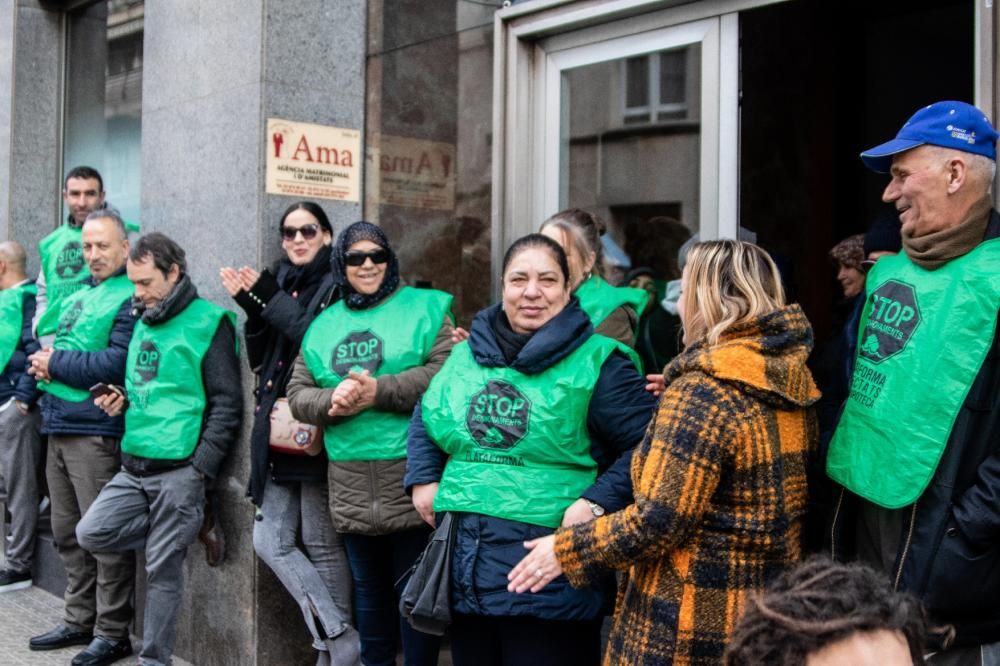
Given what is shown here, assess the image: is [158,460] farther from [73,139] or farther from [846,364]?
[73,139]

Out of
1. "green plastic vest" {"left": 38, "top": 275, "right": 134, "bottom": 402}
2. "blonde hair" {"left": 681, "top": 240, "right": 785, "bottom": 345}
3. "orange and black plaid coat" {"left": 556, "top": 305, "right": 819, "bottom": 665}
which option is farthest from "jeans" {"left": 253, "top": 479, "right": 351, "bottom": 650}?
"blonde hair" {"left": 681, "top": 240, "right": 785, "bottom": 345}

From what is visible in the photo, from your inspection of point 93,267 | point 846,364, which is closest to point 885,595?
point 846,364

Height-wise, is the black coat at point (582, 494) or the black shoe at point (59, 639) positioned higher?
the black coat at point (582, 494)

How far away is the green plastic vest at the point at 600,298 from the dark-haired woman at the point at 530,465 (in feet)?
2.32

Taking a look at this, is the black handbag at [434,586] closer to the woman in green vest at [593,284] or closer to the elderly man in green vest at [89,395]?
the woman in green vest at [593,284]

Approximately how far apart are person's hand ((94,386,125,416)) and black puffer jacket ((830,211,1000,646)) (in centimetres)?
380

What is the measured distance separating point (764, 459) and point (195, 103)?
420 centimetres

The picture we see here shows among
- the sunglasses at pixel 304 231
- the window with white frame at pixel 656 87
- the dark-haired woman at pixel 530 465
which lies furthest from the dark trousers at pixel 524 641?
the window with white frame at pixel 656 87

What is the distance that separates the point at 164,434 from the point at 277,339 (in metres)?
0.69

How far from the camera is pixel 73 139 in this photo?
8.77m

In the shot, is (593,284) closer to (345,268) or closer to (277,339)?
(345,268)

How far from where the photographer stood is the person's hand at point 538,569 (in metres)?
3.09

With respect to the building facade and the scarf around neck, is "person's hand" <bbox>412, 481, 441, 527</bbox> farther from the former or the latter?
the building facade

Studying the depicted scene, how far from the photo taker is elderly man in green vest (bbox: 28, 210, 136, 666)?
574 centimetres
